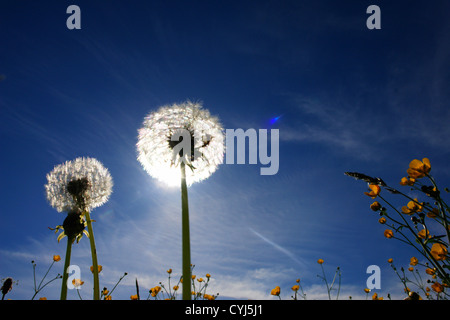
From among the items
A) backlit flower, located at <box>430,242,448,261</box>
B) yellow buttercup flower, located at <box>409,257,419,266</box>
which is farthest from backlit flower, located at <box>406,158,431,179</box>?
yellow buttercup flower, located at <box>409,257,419,266</box>

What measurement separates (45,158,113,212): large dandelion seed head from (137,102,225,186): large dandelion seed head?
94 cm

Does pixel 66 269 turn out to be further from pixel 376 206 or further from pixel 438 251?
pixel 438 251

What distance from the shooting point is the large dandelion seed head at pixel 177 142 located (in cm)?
343

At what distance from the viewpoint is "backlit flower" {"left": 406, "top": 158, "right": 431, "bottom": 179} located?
238 cm

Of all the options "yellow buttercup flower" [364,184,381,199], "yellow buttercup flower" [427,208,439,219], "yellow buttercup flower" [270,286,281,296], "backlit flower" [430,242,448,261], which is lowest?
"yellow buttercup flower" [270,286,281,296]

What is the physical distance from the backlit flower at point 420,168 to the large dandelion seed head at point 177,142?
2.15 meters

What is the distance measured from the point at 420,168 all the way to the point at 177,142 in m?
2.46

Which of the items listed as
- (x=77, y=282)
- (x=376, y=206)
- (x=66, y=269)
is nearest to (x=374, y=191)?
(x=376, y=206)

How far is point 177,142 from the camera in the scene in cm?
331

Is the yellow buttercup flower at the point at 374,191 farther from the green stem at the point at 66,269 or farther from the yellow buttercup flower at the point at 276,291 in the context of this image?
the green stem at the point at 66,269

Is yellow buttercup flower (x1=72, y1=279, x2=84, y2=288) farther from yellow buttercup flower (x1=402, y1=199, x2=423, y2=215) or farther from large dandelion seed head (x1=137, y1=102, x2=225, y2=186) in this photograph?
yellow buttercup flower (x1=402, y1=199, x2=423, y2=215)
